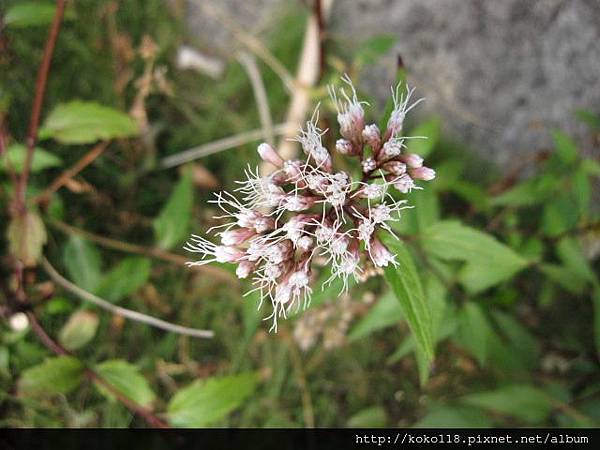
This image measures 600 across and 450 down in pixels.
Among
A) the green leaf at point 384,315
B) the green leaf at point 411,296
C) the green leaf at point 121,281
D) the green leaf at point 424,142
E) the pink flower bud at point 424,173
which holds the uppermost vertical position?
the green leaf at point 424,142

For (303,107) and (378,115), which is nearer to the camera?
(303,107)

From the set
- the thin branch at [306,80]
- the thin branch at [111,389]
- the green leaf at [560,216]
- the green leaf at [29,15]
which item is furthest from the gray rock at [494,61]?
the thin branch at [111,389]

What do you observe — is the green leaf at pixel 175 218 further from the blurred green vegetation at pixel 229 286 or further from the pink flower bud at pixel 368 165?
the pink flower bud at pixel 368 165

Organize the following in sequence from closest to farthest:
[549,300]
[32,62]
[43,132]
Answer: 1. [43,132]
2. [549,300]
3. [32,62]

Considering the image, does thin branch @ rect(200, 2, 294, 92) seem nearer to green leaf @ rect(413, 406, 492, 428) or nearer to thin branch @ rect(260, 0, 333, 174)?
thin branch @ rect(260, 0, 333, 174)

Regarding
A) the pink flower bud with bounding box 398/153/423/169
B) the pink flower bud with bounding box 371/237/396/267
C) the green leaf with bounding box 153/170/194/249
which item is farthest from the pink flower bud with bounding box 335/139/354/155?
the green leaf with bounding box 153/170/194/249

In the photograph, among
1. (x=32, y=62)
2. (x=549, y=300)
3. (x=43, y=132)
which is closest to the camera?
(x=43, y=132)

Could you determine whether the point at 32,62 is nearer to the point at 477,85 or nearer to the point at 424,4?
the point at 424,4
